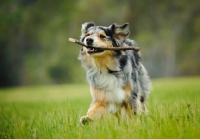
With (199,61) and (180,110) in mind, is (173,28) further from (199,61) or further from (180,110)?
(180,110)

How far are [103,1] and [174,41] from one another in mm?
6233

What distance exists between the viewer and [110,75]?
5.34m

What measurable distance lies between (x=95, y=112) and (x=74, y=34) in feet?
76.4

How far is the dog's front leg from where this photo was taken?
16.1ft

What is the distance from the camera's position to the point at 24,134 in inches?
191

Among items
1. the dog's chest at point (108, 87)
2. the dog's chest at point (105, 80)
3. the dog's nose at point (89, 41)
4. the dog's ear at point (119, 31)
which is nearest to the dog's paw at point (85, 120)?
the dog's chest at point (108, 87)

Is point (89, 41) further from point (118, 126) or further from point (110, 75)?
point (118, 126)

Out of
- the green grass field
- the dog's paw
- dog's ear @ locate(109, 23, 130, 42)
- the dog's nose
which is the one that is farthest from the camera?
dog's ear @ locate(109, 23, 130, 42)

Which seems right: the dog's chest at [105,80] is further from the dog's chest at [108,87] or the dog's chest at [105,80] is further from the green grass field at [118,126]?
the green grass field at [118,126]

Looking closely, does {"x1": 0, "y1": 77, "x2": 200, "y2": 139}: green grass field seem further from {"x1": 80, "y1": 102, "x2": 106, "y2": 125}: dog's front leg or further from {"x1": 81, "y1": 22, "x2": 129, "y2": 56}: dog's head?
{"x1": 81, "y1": 22, "x2": 129, "y2": 56}: dog's head

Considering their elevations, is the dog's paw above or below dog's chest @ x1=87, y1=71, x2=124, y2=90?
below

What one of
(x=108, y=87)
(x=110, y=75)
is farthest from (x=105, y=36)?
(x=108, y=87)

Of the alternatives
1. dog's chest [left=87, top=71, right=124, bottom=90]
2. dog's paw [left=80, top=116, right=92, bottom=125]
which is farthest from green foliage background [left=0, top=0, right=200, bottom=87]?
dog's paw [left=80, top=116, right=92, bottom=125]

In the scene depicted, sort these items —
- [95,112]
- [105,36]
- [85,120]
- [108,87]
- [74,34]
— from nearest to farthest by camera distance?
[85,120] < [95,112] < [108,87] < [105,36] < [74,34]
